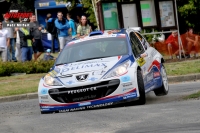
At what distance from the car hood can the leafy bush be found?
9.79 metres

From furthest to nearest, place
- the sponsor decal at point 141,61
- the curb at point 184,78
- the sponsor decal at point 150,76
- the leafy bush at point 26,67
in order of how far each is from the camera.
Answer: the leafy bush at point 26,67 < the curb at point 184,78 < the sponsor decal at point 150,76 < the sponsor decal at point 141,61

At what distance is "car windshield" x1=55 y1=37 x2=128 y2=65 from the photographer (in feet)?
48.5

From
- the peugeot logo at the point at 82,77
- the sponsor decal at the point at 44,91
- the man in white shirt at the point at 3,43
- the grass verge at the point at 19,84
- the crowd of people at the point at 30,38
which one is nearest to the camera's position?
the peugeot logo at the point at 82,77

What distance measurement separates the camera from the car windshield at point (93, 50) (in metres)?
14.8

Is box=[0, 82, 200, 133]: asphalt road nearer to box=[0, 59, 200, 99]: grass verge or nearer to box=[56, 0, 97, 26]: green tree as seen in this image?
box=[0, 59, 200, 99]: grass verge

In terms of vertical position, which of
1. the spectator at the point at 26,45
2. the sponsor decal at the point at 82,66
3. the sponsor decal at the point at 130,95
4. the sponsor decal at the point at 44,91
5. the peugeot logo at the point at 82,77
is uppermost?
the sponsor decal at the point at 82,66

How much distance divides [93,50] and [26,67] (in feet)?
31.0

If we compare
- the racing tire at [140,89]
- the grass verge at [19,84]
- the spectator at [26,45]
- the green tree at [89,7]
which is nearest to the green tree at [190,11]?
the green tree at [89,7]

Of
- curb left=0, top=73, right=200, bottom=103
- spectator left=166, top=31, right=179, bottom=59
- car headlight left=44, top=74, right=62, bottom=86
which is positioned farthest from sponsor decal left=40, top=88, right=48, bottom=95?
spectator left=166, top=31, right=179, bottom=59

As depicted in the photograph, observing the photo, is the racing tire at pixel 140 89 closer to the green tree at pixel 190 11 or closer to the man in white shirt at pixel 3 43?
the man in white shirt at pixel 3 43

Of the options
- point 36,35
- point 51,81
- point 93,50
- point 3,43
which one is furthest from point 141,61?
point 3,43

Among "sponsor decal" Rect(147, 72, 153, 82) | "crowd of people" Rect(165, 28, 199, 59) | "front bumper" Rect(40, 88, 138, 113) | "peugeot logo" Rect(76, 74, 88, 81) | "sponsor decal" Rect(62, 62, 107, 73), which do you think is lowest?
"crowd of people" Rect(165, 28, 199, 59)

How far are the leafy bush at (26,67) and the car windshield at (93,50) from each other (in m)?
8.66

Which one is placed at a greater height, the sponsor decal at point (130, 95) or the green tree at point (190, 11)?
the sponsor decal at point (130, 95)
